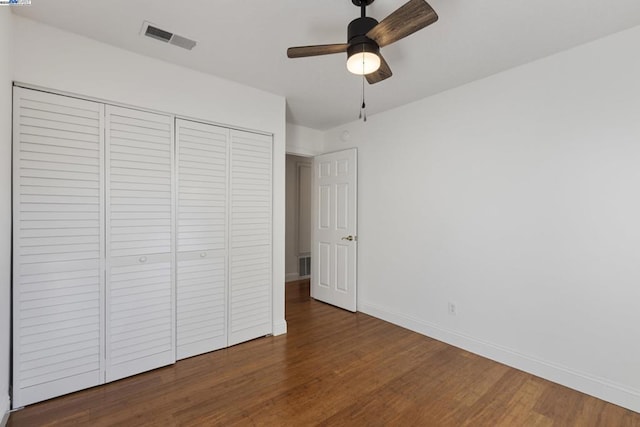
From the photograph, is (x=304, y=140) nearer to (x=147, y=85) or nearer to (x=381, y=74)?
(x=147, y=85)

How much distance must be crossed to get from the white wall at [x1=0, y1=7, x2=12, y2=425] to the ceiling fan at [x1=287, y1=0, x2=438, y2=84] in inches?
67.3

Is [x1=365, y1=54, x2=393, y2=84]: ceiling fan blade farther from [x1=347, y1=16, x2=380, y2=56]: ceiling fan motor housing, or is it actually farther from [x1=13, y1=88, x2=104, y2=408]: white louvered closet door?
[x1=13, y1=88, x2=104, y2=408]: white louvered closet door

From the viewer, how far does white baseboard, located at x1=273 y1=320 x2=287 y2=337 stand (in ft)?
10.3

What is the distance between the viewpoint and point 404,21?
1.47m

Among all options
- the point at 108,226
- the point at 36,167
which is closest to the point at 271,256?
the point at 108,226

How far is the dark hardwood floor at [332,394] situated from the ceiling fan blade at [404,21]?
7.56 ft

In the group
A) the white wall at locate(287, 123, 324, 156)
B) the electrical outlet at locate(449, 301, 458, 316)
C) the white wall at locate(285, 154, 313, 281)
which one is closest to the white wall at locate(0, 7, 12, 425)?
the white wall at locate(287, 123, 324, 156)

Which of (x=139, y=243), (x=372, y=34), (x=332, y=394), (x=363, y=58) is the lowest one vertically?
(x=332, y=394)

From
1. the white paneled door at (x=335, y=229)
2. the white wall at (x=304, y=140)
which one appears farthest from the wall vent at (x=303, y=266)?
the white wall at (x=304, y=140)

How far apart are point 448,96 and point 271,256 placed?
8.15 ft

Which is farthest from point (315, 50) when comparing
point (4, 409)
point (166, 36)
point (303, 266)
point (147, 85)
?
point (303, 266)

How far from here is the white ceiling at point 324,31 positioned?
179cm

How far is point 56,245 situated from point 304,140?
9.91ft

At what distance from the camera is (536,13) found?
1835 millimetres
